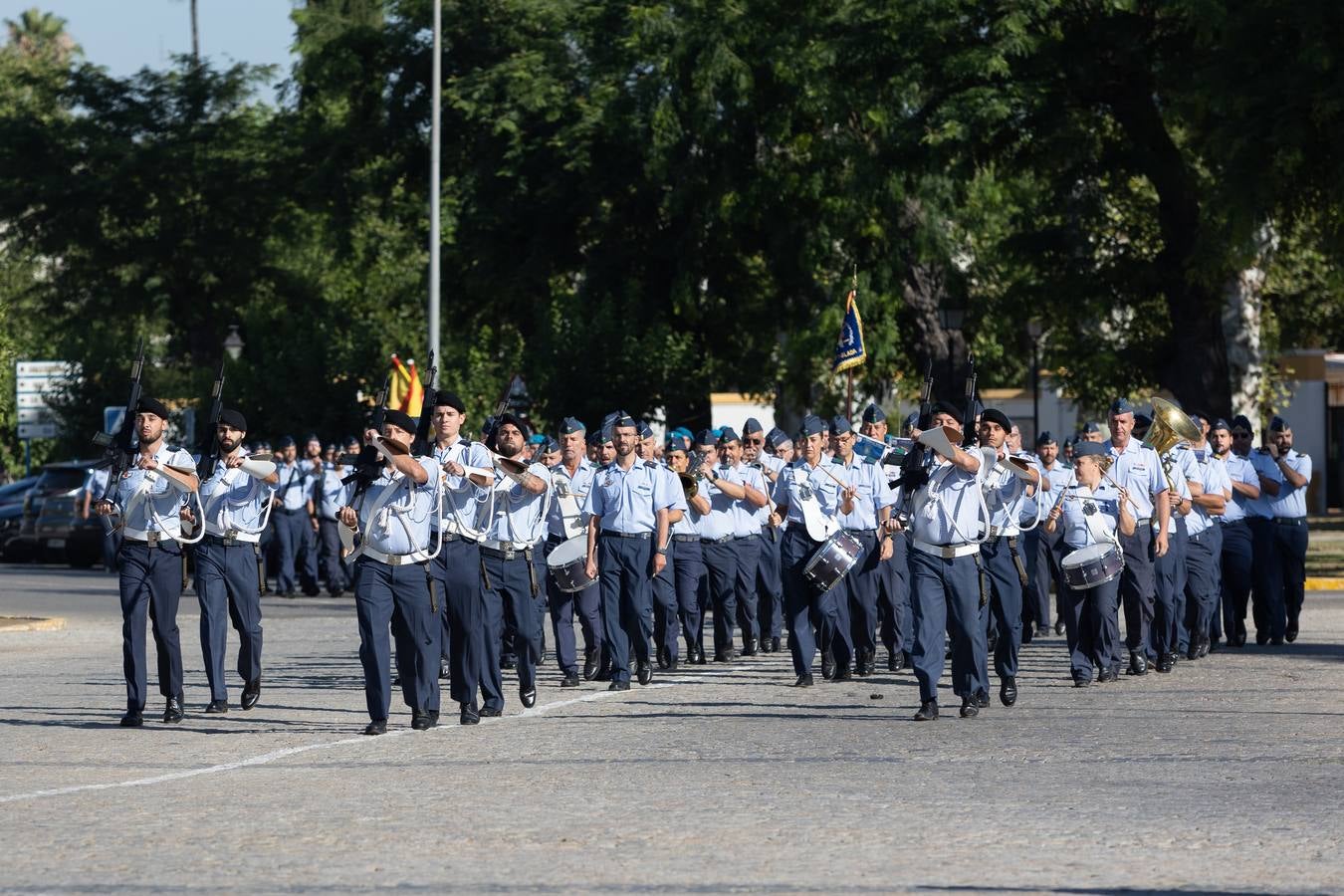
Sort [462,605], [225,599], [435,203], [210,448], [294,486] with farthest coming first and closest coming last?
[435,203] < [294,486] < [225,599] < [210,448] < [462,605]

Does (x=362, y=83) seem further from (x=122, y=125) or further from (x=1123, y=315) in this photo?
(x=1123, y=315)

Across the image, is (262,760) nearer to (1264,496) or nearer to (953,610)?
(953,610)

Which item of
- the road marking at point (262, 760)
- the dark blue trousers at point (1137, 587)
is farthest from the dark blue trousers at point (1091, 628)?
the road marking at point (262, 760)

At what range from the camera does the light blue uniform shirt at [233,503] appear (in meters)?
15.5

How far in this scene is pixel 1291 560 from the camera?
21156mm

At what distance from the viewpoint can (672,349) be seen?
39656 millimetres

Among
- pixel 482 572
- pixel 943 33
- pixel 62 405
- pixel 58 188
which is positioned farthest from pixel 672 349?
pixel 482 572

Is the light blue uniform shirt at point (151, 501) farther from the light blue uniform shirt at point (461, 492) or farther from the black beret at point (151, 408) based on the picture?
the light blue uniform shirt at point (461, 492)

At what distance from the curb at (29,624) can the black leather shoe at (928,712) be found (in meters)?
12.3

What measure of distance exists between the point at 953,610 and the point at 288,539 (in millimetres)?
17621

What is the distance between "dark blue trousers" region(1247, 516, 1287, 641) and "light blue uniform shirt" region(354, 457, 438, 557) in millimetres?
9367

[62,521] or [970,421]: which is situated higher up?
[970,421]

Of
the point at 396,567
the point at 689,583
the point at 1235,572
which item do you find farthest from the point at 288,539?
the point at 396,567

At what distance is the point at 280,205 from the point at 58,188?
474 cm
